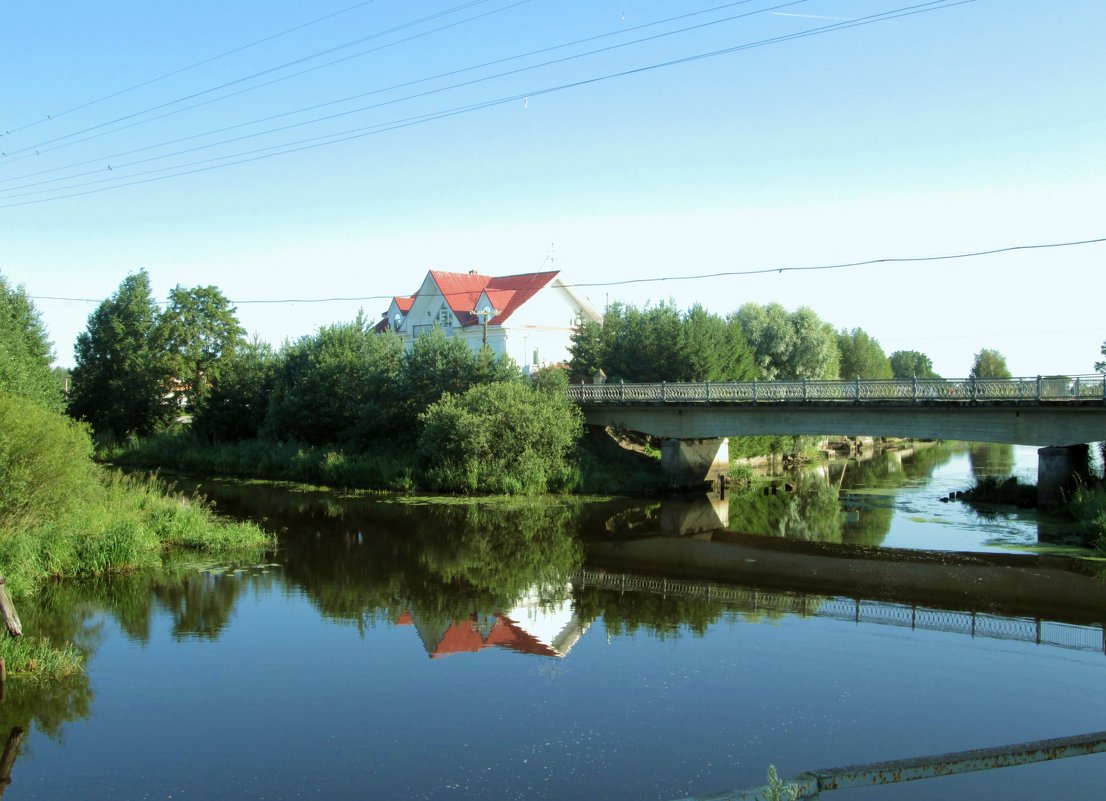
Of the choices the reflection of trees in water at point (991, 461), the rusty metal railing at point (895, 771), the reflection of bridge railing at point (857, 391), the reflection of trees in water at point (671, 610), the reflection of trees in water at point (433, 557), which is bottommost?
the reflection of trees in water at point (671, 610)

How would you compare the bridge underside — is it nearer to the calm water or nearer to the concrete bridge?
the concrete bridge

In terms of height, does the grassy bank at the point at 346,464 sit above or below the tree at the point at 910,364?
below

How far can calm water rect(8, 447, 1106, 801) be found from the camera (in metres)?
10.3

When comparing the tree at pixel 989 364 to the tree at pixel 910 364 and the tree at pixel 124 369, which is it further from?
the tree at pixel 124 369

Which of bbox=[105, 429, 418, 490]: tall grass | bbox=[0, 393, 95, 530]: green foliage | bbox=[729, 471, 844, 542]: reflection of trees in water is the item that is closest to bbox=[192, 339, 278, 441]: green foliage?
bbox=[105, 429, 418, 490]: tall grass

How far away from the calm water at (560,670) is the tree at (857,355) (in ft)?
220

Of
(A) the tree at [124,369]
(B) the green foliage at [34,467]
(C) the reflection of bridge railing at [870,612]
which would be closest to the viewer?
(C) the reflection of bridge railing at [870,612]

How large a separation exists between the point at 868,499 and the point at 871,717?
25.1 metres

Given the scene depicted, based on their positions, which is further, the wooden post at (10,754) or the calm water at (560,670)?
the calm water at (560,670)

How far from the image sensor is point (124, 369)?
177ft

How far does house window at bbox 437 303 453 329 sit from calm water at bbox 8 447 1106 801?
39162 mm

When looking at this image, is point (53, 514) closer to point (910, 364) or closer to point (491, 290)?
point (491, 290)

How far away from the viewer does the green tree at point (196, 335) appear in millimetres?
53875

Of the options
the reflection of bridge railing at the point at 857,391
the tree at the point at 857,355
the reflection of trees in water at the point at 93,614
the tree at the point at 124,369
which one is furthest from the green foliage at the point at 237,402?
the tree at the point at 857,355
